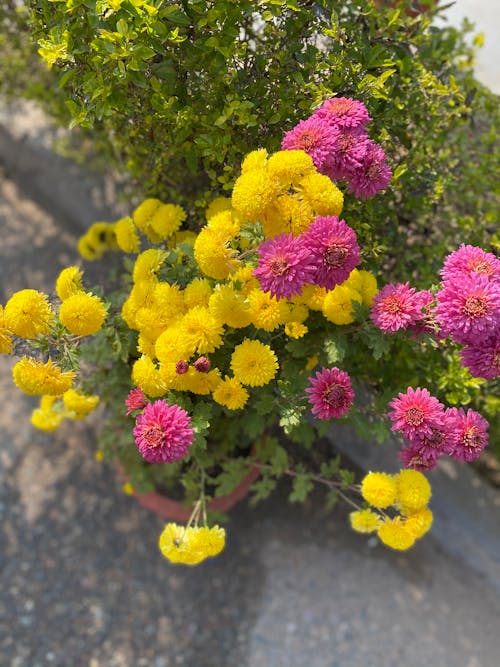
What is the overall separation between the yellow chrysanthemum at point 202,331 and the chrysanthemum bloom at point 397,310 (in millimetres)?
309

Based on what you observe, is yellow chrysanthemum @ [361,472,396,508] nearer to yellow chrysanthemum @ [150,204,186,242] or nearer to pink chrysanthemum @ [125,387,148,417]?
pink chrysanthemum @ [125,387,148,417]

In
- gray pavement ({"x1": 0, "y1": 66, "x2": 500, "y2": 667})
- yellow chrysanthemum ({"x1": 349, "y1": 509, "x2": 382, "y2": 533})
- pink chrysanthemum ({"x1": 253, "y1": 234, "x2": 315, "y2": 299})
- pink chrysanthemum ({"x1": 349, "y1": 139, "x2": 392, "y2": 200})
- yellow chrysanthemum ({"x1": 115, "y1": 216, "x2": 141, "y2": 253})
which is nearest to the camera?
pink chrysanthemum ({"x1": 253, "y1": 234, "x2": 315, "y2": 299})

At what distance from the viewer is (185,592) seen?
210cm

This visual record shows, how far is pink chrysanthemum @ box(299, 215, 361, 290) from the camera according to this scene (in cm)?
106

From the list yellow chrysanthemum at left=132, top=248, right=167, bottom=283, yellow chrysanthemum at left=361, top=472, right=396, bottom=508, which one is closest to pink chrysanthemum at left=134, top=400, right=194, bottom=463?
yellow chrysanthemum at left=132, top=248, right=167, bottom=283

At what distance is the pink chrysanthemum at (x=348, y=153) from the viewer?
113 centimetres

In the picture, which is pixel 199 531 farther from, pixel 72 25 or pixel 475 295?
pixel 72 25

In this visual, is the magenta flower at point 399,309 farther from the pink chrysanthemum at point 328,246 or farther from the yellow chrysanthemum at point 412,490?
the yellow chrysanthemum at point 412,490

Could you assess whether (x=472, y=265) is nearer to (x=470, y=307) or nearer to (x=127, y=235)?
(x=470, y=307)

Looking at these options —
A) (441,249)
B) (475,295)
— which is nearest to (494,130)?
(441,249)

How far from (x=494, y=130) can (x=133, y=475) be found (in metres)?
1.43

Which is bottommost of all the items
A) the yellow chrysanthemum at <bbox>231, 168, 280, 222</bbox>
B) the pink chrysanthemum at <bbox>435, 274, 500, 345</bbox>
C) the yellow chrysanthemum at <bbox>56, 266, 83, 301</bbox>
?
the yellow chrysanthemum at <bbox>56, 266, 83, 301</bbox>

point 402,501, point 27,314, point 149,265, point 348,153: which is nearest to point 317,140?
point 348,153

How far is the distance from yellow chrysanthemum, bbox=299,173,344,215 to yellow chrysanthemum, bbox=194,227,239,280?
0.17 m
